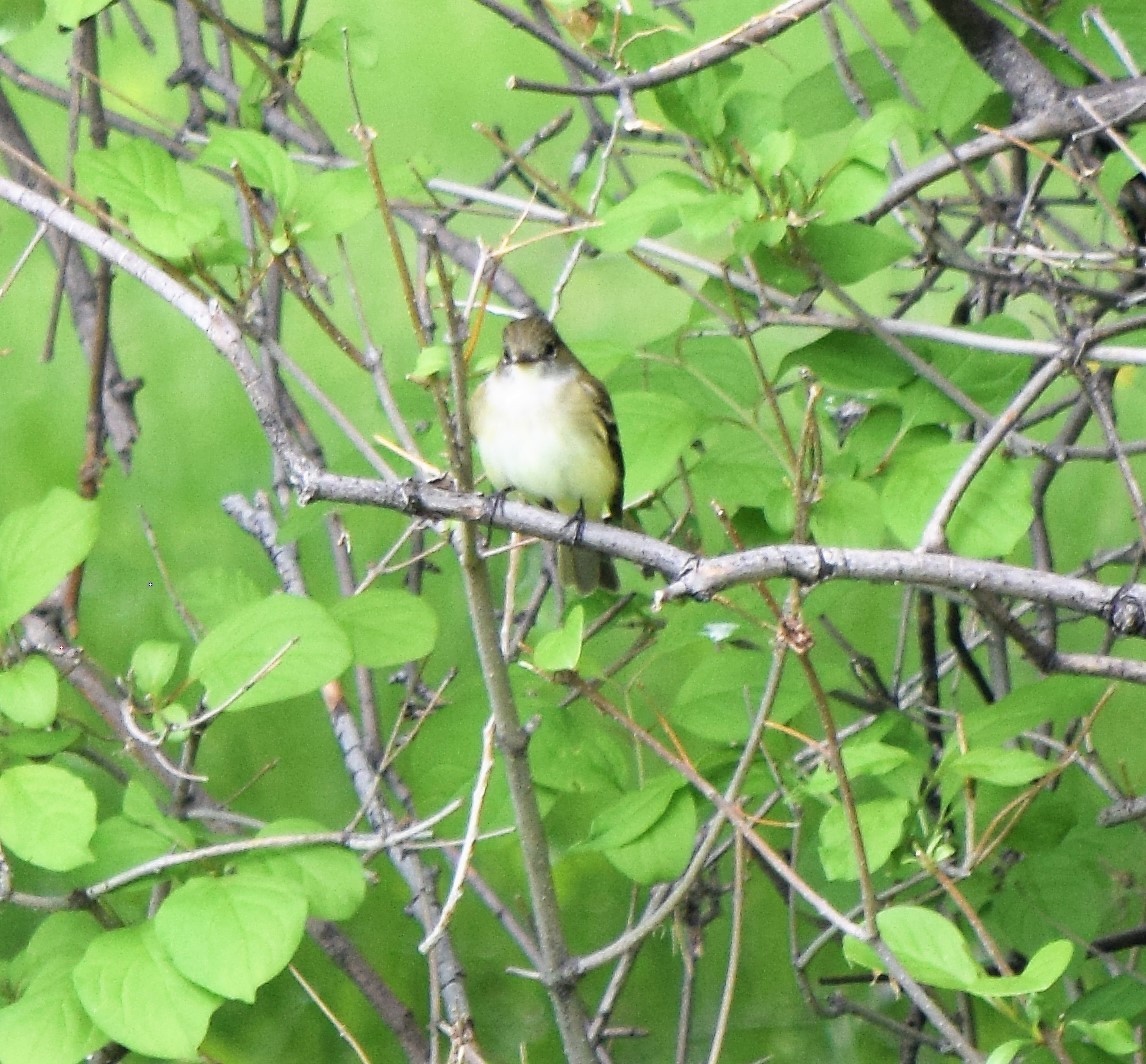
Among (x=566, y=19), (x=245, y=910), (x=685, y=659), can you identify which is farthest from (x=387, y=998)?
(x=566, y=19)

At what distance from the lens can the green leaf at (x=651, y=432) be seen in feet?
5.32

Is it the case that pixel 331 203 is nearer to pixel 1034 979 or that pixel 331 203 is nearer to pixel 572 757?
pixel 572 757

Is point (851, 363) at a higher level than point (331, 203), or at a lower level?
lower

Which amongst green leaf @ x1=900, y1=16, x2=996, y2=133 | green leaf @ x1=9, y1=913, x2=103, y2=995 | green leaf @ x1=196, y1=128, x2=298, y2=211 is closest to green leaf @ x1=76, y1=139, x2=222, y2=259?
green leaf @ x1=196, y1=128, x2=298, y2=211

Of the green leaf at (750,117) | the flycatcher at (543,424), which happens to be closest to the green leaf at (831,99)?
the green leaf at (750,117)

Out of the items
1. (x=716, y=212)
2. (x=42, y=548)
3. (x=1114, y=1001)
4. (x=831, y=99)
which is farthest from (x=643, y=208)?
(x=1114, y=1001)

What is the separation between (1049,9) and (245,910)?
4.46 feet

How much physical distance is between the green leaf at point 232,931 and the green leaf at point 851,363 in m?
0.80

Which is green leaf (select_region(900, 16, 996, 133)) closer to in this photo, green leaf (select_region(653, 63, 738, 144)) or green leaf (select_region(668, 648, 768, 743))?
green leaf (select_region(653, 63, 738, 144))

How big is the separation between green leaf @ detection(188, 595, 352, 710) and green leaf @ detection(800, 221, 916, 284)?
652 millimetres

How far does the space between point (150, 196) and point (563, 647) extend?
644 mm

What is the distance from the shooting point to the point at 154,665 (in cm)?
163

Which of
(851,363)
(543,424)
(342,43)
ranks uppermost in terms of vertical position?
(342,43)

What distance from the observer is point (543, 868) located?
1.45 metres
